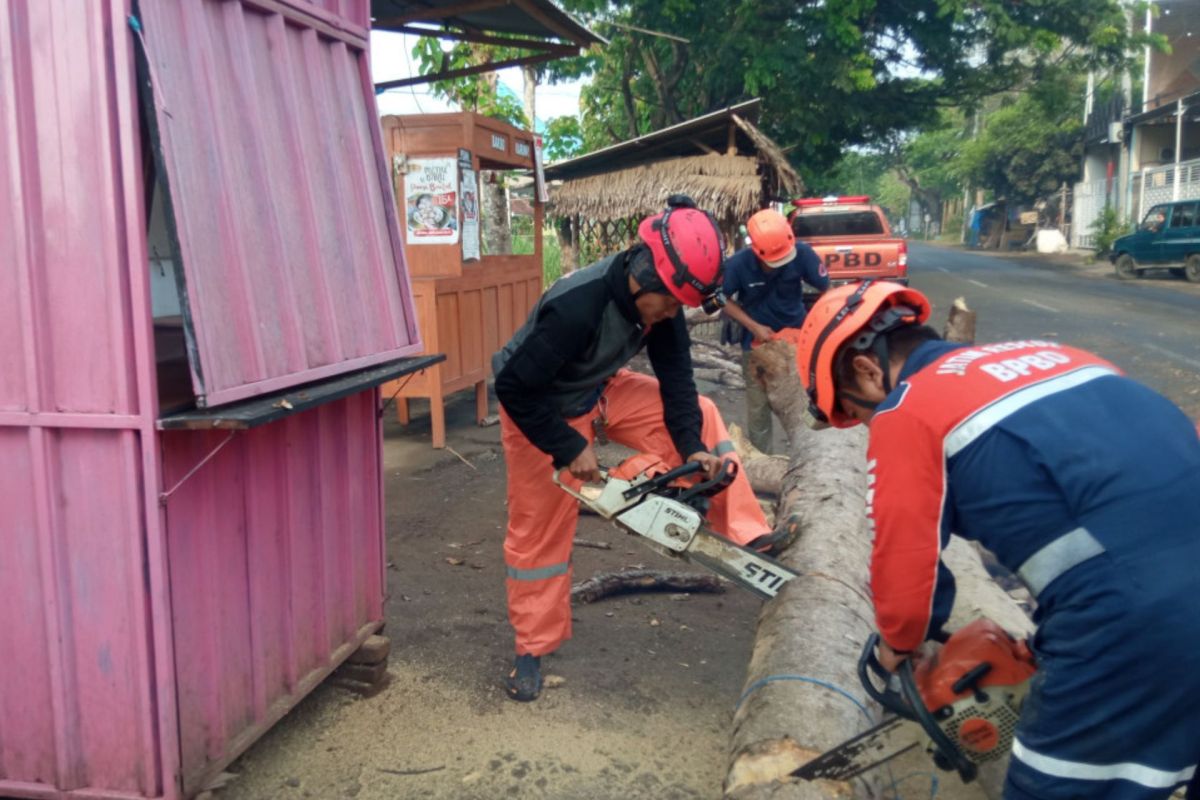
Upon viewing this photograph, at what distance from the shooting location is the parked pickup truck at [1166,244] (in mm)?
23203

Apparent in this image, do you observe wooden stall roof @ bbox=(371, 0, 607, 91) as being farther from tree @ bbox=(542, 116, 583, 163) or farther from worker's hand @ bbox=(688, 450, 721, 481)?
tree @ bbox=(542, 116, 583, 163)

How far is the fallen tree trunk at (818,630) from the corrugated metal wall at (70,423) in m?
1.63

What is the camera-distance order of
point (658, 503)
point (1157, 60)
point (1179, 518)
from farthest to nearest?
1. point (1157, 60)
2. point (658, 503)
3. point (1179, 518)

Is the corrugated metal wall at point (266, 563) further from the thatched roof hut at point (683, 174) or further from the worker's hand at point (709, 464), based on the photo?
the thatched roof hut at point (683, 174)

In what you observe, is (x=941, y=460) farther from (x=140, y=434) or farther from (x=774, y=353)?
(x=774, y=353)

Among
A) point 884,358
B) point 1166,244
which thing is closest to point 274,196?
point 884,358

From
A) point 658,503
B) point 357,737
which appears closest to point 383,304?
point 658,503

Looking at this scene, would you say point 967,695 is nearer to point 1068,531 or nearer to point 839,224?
point 1068,531

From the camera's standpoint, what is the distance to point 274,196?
3002mm

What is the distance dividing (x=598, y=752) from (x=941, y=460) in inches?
77.4

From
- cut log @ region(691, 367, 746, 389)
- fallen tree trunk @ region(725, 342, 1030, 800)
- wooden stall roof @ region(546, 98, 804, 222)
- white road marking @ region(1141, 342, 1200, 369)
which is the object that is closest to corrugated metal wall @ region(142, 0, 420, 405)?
fallen tree trunk @ region(725, 342, 1030, 800)

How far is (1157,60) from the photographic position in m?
35.4

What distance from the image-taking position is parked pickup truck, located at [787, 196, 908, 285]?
1606 cm

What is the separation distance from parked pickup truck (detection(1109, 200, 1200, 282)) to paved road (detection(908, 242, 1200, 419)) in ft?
1.43
